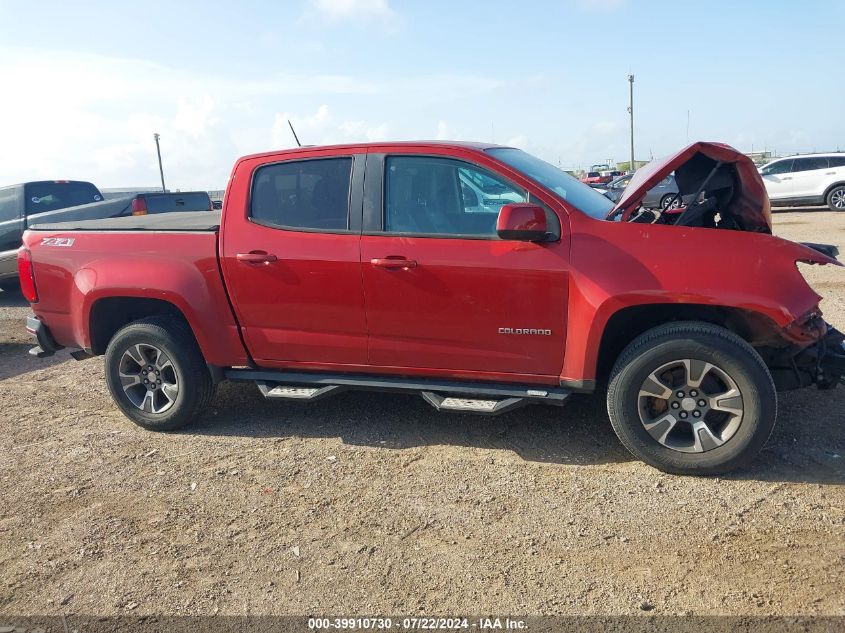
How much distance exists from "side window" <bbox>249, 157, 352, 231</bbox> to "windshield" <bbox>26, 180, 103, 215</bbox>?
7.74m

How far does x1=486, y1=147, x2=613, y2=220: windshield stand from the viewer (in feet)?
13.4

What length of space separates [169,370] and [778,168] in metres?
18.4

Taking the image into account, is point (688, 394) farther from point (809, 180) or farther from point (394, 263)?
point (809, 180)

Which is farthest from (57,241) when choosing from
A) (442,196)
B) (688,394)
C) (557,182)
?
(688,394)

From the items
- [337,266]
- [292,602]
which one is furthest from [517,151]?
[292,602]

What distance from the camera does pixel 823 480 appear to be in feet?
12.0

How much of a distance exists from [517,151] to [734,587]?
309 centimetres

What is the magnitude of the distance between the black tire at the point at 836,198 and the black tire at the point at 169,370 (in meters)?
18.0

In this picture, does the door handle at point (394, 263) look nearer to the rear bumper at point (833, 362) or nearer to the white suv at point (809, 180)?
the rear bumper at point (833, 362)

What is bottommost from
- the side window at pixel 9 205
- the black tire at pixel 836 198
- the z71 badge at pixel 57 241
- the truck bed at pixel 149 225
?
the black tire at pixel 836 198

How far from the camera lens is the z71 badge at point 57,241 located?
15.9ft

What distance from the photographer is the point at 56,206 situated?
10.8 m

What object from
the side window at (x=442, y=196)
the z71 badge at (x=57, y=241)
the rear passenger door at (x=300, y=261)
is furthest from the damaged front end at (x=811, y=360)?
the z71 badge at (x=57, y=241)

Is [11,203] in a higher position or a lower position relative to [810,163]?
higher
